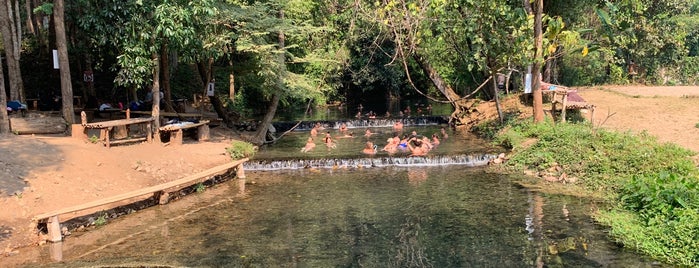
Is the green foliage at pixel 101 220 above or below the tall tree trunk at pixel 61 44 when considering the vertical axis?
below

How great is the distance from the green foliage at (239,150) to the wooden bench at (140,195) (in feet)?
3.46

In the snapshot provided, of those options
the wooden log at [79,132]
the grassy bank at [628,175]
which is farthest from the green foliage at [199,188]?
the grassy bank at [628,175]

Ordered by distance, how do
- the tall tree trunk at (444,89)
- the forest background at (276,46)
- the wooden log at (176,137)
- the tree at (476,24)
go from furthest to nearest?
the tall tree trunk at (444,89)
the wooden log at (176,137)
the tree at (476,24)
the forest background at (276,46)

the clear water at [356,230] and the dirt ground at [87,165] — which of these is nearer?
the clear water at [356,230]

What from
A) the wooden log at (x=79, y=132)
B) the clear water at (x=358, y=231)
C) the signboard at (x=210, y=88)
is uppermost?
the signboard at (x=210, y=88)

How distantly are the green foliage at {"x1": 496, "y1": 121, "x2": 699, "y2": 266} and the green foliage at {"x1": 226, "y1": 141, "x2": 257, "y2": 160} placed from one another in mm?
8227

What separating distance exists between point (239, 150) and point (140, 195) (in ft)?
19.4

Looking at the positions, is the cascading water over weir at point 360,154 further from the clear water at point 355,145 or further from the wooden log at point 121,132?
the wooden log at point 121,132

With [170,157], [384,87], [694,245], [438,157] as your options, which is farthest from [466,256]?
[384,87]

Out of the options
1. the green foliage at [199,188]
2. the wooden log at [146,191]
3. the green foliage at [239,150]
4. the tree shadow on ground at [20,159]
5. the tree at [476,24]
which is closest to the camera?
the wooden log at [146,191]

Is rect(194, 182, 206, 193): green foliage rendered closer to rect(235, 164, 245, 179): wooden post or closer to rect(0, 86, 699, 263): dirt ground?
rect(0, 86, 699, 263): dirt ground

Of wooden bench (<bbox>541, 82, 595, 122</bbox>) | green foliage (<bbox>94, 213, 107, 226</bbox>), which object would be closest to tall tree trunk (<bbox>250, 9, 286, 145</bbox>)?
green foliage (<bbox>94, 213, 107, 226</bbox>)

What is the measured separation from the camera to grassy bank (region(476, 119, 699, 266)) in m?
8.45

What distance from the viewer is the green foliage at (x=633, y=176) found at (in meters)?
8.42
